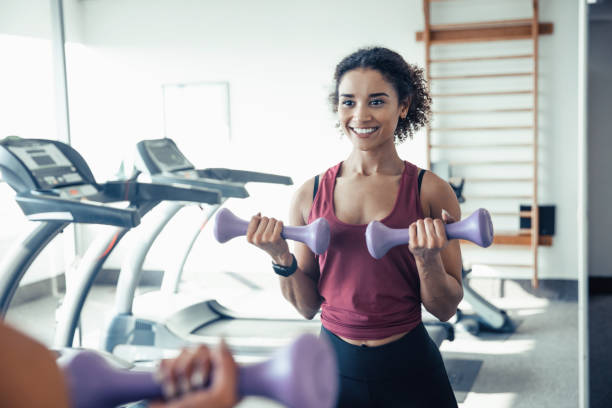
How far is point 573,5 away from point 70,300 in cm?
408

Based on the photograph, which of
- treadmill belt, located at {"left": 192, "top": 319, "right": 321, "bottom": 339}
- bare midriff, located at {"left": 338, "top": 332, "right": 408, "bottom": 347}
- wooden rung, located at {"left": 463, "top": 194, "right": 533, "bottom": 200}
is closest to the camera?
bare midriff, located at {"left": 338, "top": 332, "right": 408, "bottom": 347}

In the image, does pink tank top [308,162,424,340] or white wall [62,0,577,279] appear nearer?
pink tank top [308,162,424,340]

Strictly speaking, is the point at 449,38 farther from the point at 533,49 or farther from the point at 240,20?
the point at 240,20

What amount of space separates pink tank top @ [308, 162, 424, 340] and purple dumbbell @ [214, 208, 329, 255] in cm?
12

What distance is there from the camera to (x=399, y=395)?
1.21 m

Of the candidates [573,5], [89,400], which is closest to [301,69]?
[573,5]

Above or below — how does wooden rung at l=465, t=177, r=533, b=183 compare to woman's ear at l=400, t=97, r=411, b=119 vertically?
below

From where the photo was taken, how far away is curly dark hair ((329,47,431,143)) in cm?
131

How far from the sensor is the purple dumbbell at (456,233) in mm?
1041

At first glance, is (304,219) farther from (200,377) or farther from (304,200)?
(200,377)

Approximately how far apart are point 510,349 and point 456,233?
113 inches

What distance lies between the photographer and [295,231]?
115 cm

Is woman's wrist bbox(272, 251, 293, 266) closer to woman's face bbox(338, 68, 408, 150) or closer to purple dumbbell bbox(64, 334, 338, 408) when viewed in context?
woman's face bbox(338, 68, 408, 150)

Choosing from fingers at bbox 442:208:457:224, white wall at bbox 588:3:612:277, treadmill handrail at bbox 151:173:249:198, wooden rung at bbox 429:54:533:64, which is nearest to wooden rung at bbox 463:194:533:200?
white wall at bbox 588:3:612:277
